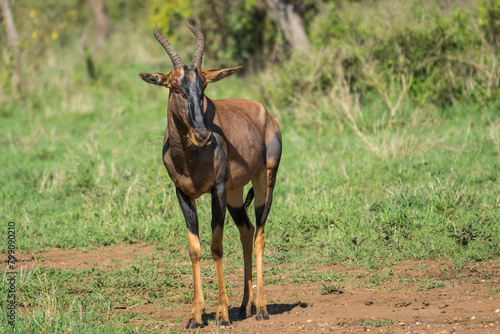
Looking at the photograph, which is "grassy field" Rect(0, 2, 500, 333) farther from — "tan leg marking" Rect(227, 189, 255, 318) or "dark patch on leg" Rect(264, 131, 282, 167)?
"dark patch on leg" Rect(264, 131, 282, 167)

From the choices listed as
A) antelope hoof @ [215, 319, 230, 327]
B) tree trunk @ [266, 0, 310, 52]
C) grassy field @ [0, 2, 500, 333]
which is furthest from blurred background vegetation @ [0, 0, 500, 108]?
antelope hoof @ [215, 319, 230, 327]

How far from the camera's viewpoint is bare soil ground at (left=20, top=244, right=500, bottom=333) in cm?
504

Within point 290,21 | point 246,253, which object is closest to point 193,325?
point 246,253

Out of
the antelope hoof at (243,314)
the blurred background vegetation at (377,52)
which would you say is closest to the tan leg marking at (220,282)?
the antelope hoof at (243,314)

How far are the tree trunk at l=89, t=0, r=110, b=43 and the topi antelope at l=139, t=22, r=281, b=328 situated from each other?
71.4 ft

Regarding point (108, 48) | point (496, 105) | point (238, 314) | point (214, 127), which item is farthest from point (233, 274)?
point (108, 48)

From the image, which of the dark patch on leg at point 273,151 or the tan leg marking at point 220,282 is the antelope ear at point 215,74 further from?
the tan leg marking at point 220,282

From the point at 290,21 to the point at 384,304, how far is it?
11.0m

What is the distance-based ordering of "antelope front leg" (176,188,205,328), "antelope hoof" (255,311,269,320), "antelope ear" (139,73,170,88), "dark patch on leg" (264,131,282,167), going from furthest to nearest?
"dark patch on leg" (264,131,282,167), "antelope hoof" (255,311,269,320), "antelope front leg" (176,188,205,328), "antelope ear" (139,73,170,88)

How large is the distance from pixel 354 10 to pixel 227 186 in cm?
957

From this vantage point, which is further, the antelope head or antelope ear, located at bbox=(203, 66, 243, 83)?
antelope ear, located at bbox=(203, 66, 243, 83)

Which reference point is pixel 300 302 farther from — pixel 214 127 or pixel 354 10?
pixel 354 10

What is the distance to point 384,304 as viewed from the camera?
5.62 m

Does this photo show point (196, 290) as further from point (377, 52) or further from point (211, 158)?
point (377, 52)
